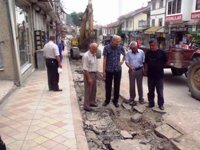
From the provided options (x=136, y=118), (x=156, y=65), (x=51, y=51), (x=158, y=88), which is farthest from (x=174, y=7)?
(x=136, y=118)

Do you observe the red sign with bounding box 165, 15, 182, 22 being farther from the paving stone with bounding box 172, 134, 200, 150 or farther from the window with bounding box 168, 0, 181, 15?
the paving stone with bounding box 172, 134, 200, 150

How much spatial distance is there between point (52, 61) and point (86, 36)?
9088 mm

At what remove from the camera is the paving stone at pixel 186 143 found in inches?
133

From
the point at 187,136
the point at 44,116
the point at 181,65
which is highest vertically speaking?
the point at 181,65

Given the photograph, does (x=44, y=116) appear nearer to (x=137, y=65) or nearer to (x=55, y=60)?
(x=55, y=60)

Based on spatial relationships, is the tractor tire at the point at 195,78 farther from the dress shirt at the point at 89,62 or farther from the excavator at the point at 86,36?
the excavator at the point at 86,36

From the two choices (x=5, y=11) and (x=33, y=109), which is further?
Result: (x=5, y=11)

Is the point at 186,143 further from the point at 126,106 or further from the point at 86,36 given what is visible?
the point at 86,36

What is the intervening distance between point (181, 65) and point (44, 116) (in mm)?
5269

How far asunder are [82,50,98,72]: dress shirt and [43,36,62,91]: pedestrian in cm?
157

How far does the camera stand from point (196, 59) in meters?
6.15

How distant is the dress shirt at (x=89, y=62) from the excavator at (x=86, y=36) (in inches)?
340

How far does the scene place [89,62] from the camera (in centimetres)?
457

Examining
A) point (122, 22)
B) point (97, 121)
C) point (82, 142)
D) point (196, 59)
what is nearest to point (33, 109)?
point (97, 121)
